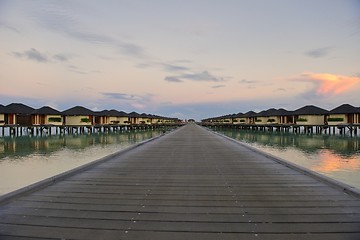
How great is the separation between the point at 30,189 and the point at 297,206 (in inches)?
204

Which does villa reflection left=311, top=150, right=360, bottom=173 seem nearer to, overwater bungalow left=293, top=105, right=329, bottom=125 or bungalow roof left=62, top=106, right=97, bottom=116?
overwater bungalow left=293, top=105, right=329, bottom=125

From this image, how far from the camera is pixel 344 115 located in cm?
4984

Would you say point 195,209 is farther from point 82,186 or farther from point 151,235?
point 82,186

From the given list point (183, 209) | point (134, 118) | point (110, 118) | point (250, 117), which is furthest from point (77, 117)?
point (183, 209)

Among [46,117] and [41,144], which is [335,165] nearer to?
[41,144]

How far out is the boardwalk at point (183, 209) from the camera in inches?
151

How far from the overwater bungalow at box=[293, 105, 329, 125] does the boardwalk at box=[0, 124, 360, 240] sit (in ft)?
168

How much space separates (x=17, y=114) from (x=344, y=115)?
56235 millimetres

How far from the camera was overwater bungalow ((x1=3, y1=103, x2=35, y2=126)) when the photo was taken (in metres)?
45.1

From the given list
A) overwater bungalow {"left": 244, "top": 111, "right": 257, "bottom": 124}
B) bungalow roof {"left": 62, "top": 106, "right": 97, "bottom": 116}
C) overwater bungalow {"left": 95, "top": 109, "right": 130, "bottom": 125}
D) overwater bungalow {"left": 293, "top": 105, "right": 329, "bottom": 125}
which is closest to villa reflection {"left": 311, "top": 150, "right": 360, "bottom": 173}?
overwater bungalow {"left": 293, "top": 105, "right": 329, "bottom": 125}

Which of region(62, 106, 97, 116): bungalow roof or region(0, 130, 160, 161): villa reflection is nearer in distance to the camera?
region(0, 130, 160, 161): villa reflection


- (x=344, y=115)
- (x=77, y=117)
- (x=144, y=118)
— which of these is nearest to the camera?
(x=344, y=115)

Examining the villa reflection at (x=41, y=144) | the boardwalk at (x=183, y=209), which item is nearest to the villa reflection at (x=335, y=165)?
the boardwalk at (x=183, y=209)

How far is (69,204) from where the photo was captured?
503 centimetres
